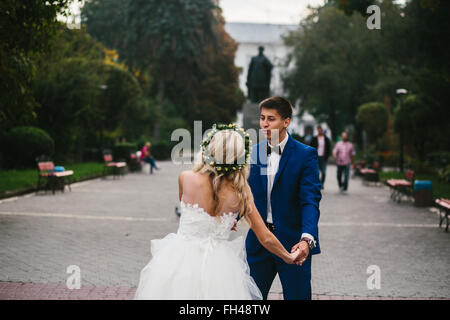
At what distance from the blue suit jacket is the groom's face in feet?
0.41

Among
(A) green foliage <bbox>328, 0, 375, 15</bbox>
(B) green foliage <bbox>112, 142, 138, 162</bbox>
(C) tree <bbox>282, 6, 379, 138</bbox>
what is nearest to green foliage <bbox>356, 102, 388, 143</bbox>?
(C) tree <bbox>282, 6, 379, 138</bbox>

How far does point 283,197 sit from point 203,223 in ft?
2.19

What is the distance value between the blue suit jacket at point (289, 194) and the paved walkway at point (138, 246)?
7.30 ft

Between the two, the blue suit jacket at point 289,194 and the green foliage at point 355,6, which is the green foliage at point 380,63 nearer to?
the green foliage at point 355,6

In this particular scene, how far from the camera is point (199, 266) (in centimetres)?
318

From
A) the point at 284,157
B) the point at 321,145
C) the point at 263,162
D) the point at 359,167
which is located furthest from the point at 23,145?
the point at 284,157

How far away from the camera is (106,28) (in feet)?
157

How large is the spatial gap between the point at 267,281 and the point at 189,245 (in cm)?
73

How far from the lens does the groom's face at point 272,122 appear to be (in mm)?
3633

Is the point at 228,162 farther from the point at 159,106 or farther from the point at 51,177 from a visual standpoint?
the point at 159,106

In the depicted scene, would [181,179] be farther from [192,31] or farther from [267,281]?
[192,31]

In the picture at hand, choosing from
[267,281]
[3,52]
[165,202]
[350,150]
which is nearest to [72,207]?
[165,202]

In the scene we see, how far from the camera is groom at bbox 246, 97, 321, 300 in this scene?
11.7ft

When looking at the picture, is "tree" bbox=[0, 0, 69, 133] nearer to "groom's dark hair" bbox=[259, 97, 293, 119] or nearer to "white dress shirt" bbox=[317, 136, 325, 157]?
"groom's dark hair" bbox=[259, 97, 293, 119]
